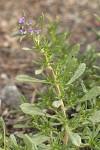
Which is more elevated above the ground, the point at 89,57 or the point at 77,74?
A: the point at 89,57

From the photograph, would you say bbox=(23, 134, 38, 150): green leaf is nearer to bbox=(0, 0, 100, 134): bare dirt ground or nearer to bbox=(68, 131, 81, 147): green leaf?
bbox=(68, 131, 81, 147): green leaf

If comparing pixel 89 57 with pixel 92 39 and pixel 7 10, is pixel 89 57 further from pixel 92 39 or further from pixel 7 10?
pixel 7 10

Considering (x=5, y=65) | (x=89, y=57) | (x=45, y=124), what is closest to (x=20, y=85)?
(x=5, y=65)

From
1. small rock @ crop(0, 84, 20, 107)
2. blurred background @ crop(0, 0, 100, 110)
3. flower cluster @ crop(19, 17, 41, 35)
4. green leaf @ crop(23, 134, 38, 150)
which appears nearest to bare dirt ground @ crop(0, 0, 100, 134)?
blurred background @ crop(0, 0, 100, 110)

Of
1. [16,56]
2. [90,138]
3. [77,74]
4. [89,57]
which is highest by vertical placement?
[16,56]

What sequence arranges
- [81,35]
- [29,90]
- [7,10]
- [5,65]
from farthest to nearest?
[7,10]
[81,35]
[5,65]
[29,90]

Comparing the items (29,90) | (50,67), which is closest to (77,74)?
(50,67)

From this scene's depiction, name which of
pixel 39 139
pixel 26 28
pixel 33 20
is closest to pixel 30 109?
pixel 39 139

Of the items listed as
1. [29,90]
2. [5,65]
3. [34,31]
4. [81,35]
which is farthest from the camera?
[81,35]

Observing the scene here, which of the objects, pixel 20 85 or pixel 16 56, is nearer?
pixel 20 85
